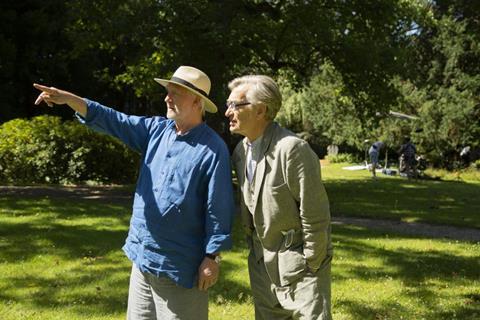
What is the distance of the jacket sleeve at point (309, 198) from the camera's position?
2736mm

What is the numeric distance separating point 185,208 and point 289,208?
0.56 metres

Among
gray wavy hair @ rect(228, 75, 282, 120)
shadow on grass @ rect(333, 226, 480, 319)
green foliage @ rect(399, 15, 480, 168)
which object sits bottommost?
shadow on grass @ rect(333, 226, 480, 319)

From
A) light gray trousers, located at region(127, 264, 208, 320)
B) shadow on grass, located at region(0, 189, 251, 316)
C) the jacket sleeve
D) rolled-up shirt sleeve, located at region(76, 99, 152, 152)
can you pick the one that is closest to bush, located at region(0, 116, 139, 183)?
shadow on grass, located at region(0, 189, 251, 316)

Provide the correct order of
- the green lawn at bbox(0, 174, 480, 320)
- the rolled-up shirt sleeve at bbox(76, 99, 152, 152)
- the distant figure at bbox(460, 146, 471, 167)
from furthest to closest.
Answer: the distant figure at bbox(460, 146, 471, 167) → the green lawn at bbox(0, 174, 480, 320) → the rolled-up shirt sleeve at bbox(76, 99, 152, 152)

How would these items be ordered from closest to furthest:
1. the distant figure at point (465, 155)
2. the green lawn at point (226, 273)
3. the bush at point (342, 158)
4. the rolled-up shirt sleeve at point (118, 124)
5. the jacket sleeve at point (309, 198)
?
the jacket sleeve at point (309, 198), the rolled-up shirt sleeve at point (118, 124), the green lawn at point (226, 273), the distant figure at point (465, 155), the bush at point (342, 158)

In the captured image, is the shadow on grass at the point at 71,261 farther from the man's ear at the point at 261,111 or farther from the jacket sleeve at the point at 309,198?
the man's ear at the point at 261,111

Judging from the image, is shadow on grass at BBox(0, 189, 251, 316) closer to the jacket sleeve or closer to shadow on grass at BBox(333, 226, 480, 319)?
shadow on grass at BBox(333, 226, 480, 319)

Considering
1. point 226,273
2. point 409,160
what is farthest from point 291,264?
point 409,160

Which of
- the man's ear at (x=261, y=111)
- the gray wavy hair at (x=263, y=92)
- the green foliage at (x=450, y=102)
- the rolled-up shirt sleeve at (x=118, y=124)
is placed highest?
the green foliage at (x=450, y=102)

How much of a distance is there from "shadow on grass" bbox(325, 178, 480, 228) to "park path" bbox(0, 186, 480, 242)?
51cm

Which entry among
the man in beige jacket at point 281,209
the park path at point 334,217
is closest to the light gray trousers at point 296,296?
the man in beige jacket at point 281,209

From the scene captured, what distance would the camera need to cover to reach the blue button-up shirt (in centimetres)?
285

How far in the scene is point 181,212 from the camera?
2875mm

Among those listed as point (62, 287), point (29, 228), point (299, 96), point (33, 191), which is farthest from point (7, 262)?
point (299, 96)
